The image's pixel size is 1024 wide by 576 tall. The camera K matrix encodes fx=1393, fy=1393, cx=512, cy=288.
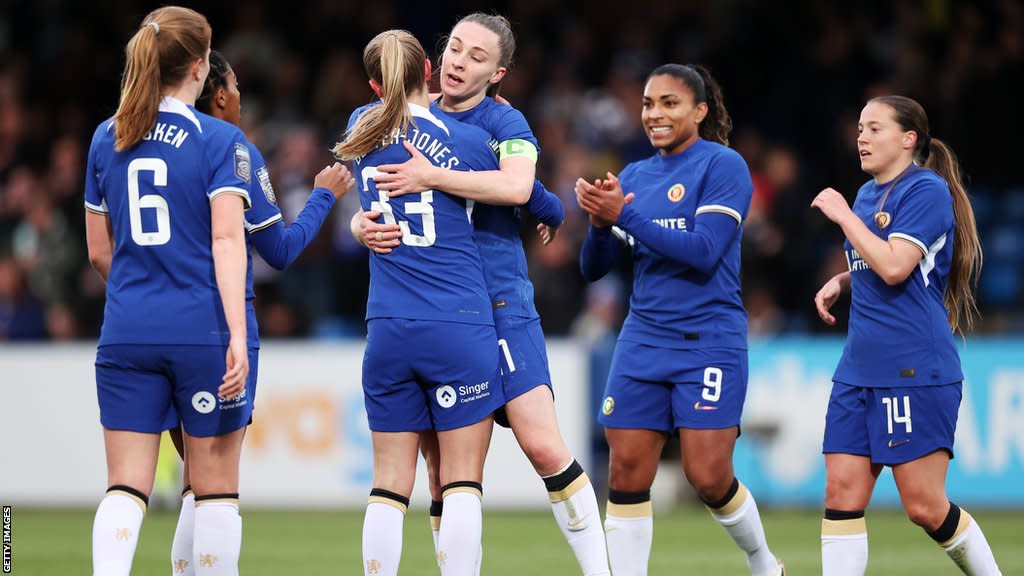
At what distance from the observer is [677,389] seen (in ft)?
20.5

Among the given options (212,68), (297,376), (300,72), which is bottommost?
(297,376)

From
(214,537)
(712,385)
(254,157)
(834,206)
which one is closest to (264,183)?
(254,157)

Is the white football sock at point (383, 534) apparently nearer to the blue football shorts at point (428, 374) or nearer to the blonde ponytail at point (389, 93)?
the blue football shorts at point (428, 374)

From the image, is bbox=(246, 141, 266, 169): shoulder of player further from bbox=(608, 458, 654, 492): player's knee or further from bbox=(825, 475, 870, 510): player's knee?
bbox=(825, 475, 870, 510): player's knee

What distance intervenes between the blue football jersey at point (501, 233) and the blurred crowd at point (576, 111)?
Answer: 6465 millimetres

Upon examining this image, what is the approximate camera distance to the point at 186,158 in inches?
201

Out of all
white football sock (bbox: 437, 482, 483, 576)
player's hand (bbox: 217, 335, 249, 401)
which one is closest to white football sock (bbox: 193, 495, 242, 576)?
player's hand (bbox: 217, 335, 249, 401)

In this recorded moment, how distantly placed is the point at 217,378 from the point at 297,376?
701 centimetres

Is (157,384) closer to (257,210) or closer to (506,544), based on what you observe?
(257,210)

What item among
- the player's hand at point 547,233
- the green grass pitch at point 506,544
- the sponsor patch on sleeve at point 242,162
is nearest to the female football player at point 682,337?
the player's hand at point 547,233

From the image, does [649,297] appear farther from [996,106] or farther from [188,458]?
[996,106]

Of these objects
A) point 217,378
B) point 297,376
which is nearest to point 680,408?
point 217,378

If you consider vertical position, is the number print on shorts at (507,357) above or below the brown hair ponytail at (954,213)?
below

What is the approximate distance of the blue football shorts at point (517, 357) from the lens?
579 cm
